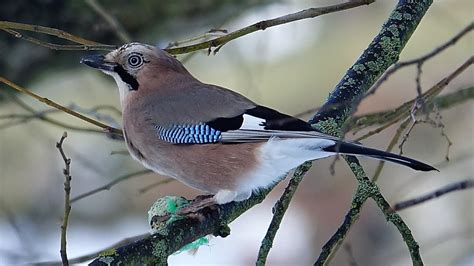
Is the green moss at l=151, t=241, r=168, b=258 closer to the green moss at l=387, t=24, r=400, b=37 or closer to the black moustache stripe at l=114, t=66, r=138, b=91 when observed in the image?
the black moustache stripe at l=114, t=66, r=138, b=91

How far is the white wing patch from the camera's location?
2.15 meters

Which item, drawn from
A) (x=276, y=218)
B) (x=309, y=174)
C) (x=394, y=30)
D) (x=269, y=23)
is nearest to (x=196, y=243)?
(x=276, y=218)

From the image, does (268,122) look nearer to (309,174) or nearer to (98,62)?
(98,62)

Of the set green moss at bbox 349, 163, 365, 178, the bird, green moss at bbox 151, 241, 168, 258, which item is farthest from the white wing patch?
green moss at bbox 151, 241, 168, 258

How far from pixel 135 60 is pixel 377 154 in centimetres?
87

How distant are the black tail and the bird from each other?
9cm

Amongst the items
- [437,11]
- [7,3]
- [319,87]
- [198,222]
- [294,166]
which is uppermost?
[319,87]

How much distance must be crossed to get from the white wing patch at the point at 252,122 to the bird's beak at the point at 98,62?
0.44 meters

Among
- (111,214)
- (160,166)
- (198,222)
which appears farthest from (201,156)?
(111,214)

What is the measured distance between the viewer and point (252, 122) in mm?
2172

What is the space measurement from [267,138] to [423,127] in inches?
137

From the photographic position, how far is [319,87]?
6137mm

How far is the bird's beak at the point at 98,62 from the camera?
2.30 meters

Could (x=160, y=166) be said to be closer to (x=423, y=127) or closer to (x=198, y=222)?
(x=198, y=222)
